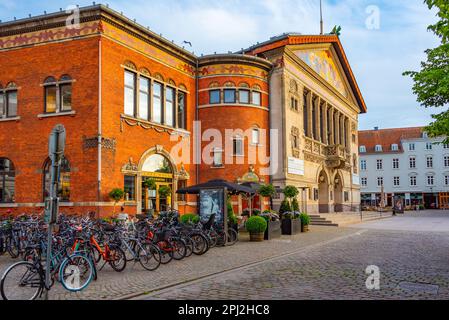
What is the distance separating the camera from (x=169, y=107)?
25625 mm

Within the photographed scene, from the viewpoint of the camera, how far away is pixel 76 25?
806 inches

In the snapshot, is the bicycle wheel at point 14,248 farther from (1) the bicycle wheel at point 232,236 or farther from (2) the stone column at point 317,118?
(2) the stone column at point 317,118

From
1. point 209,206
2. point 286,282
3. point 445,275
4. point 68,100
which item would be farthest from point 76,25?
point 445,275

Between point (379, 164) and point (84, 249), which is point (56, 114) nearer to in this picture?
point (84, 249)

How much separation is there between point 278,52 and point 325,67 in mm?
9069

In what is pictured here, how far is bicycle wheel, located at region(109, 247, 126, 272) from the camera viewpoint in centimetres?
1007

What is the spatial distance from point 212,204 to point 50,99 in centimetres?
1031

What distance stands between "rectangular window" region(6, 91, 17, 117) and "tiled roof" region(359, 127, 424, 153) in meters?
65.8

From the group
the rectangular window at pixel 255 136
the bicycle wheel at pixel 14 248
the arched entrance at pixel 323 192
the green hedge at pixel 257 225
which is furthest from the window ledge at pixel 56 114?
the arched entrance at pixel 323 192

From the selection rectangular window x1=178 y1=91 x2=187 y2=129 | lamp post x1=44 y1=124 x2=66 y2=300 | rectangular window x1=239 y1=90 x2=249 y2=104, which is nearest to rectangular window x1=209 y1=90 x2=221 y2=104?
rectangular window x1=239 y1=90 x2=249 y2=104

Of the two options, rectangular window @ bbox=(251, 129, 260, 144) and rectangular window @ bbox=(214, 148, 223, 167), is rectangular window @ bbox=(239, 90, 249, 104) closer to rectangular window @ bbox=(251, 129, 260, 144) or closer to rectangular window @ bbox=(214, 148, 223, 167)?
rectangular window @ bbox=(251, 129, 260, 144)

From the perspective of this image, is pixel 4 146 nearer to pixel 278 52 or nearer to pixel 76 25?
pixel 76 25

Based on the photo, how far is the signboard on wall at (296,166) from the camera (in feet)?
97.4

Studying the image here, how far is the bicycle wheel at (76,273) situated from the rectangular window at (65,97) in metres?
13.6
